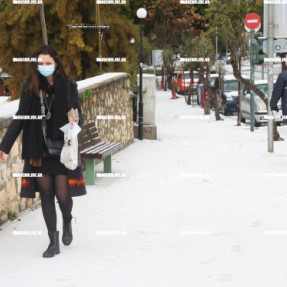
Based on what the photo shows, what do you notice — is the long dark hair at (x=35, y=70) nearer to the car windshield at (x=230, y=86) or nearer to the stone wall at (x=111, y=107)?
the stone wall at (x=111, y=107)

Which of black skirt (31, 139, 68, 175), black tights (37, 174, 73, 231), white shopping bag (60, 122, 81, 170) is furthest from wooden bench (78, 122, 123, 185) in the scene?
white shopping bag (60, 122, 81, 170)

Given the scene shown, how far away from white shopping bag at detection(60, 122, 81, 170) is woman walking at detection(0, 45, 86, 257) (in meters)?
0.08

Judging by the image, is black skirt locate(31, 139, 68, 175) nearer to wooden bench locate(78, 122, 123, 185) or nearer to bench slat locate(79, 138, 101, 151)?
wooden bench locate(78, 122, 123, 185)

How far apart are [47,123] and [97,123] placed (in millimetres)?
5897

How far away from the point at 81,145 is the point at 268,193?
2487mm

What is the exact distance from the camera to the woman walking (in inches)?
207

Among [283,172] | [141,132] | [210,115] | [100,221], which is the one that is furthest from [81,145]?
[210,115]

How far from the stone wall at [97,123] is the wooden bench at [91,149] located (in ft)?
1.83

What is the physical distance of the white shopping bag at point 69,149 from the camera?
519 cm

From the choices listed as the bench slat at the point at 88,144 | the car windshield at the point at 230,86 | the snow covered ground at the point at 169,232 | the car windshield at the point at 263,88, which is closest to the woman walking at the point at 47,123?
the snow covered ground at the point at 169,232

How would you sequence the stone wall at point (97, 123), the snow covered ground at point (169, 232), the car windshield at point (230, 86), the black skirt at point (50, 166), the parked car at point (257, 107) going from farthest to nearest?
the car windshield at point (230, 86), the parked car at point (257, 107), the stone wall at point (97, 123), the black skirt at point (50, 166), the snow covered ground at point (169, 232)

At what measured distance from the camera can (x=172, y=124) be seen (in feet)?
70.9

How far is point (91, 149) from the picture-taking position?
9188 millimetres

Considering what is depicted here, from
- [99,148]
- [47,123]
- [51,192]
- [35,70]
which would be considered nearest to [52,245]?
[51,192]
